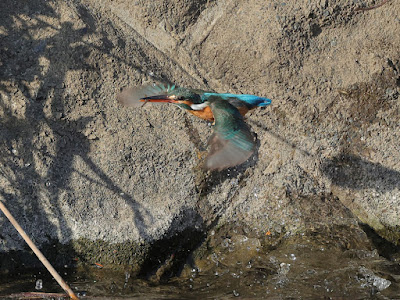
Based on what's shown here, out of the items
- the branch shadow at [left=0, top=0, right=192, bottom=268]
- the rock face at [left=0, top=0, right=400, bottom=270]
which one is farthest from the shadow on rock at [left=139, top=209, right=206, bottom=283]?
the branch shadow at [left=0, top=0, right=192, bottom=268]

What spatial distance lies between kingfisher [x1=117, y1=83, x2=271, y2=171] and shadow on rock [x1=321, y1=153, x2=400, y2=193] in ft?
2.56

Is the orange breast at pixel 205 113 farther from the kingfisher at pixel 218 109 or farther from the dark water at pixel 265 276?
the dark water at pixel 265 276

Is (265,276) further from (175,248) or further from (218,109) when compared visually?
(218,109)

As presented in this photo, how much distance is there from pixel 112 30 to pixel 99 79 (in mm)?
381

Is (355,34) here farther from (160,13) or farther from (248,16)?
A: (160,13)

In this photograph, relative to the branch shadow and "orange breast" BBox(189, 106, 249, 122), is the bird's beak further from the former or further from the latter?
the branch shadow

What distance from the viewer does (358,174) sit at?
386cm

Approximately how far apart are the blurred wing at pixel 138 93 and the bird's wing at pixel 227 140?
363 mm

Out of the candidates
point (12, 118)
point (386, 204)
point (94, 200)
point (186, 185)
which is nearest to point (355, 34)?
point (386, 204)

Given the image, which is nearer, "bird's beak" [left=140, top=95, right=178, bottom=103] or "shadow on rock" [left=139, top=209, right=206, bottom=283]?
"bird's beak" [left=140, top=95, right=178, bottom=103]

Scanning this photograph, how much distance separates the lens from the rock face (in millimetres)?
3330

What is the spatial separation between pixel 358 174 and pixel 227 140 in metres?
1.35

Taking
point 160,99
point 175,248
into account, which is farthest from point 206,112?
point 175,248

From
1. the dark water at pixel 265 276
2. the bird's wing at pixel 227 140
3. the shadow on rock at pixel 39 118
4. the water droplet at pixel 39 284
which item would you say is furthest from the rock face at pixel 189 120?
the bird's wing at pixel 227 140
